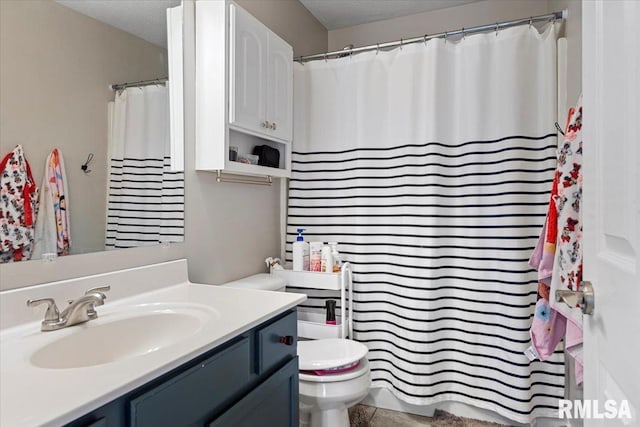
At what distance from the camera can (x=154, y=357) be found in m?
0.84

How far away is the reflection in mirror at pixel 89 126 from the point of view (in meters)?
1.07

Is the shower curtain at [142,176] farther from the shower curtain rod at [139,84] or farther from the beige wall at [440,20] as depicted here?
the beige wall at [440,20]

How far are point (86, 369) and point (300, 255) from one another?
1442 mm

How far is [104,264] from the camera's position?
1.31m

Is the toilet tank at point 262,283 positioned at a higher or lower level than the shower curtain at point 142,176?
lower

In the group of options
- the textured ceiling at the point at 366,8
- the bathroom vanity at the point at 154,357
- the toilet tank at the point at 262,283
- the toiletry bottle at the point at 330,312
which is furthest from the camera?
the textured ceiling at the point at 366,8

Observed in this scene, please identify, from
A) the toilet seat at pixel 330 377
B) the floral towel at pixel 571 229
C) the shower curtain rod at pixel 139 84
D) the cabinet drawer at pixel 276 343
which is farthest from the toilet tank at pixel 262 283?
the floral towel at pixel 571 229

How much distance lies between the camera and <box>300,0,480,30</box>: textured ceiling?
102 inches

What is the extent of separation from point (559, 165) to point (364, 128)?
1.10 metres

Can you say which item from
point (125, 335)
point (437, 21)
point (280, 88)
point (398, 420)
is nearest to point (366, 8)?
point (437, 21)

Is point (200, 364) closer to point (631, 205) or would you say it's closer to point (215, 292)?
point (215, 292)

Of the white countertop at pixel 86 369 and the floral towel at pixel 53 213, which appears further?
the floral towel at pixel 53 213

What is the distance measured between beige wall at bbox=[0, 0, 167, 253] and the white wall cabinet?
0.33 meters

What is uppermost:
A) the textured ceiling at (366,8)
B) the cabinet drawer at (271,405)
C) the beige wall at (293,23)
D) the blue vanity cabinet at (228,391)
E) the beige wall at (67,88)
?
the textured ceiling at (366,8)
